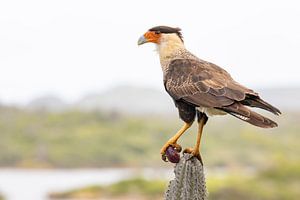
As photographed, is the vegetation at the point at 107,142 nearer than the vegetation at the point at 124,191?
No

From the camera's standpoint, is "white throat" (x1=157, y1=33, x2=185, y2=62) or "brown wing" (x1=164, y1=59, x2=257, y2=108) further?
"white throat" (x1=157, y1=33, x2=185, y2=62)

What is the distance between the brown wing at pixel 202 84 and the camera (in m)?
6.64

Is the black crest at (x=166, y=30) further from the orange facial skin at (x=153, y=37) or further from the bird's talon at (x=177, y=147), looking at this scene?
the bird's talon at (x=177, y=147)

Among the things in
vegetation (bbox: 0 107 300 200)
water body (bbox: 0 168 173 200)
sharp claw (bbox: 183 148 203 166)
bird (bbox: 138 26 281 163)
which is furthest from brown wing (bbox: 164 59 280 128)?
vegetation (bbox: 0 107 300 200)

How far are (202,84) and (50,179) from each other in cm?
6419

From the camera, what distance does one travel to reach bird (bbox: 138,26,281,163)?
6.56m

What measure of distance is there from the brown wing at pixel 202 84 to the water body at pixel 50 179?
155 feet

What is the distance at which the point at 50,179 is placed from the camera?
70.2m

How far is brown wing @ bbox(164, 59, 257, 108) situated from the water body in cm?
4739

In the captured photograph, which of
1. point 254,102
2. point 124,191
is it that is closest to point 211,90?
point 254,102

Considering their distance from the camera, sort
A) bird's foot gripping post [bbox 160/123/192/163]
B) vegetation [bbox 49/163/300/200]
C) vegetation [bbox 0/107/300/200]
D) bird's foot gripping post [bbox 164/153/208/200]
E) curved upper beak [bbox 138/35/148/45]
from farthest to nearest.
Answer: vegetation [bbox 0/107/300/200] < vegetation [bbox 49/163/300/200] < curved upper beak [bbox 138/35/148/45] < bird's foot gripping post [bbox 160/123/192/163] < bird's foot gripping post [bbox 164/153/208/200]

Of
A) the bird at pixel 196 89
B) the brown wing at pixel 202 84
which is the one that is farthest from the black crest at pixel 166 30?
→ the brown wing at pixel 202 84

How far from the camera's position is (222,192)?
49.6m

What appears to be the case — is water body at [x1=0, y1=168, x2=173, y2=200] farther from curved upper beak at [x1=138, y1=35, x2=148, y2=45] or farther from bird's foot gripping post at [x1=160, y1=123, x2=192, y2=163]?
bird's foot gripping post at [x1=160, y1=123, x2=192, y2=163]
